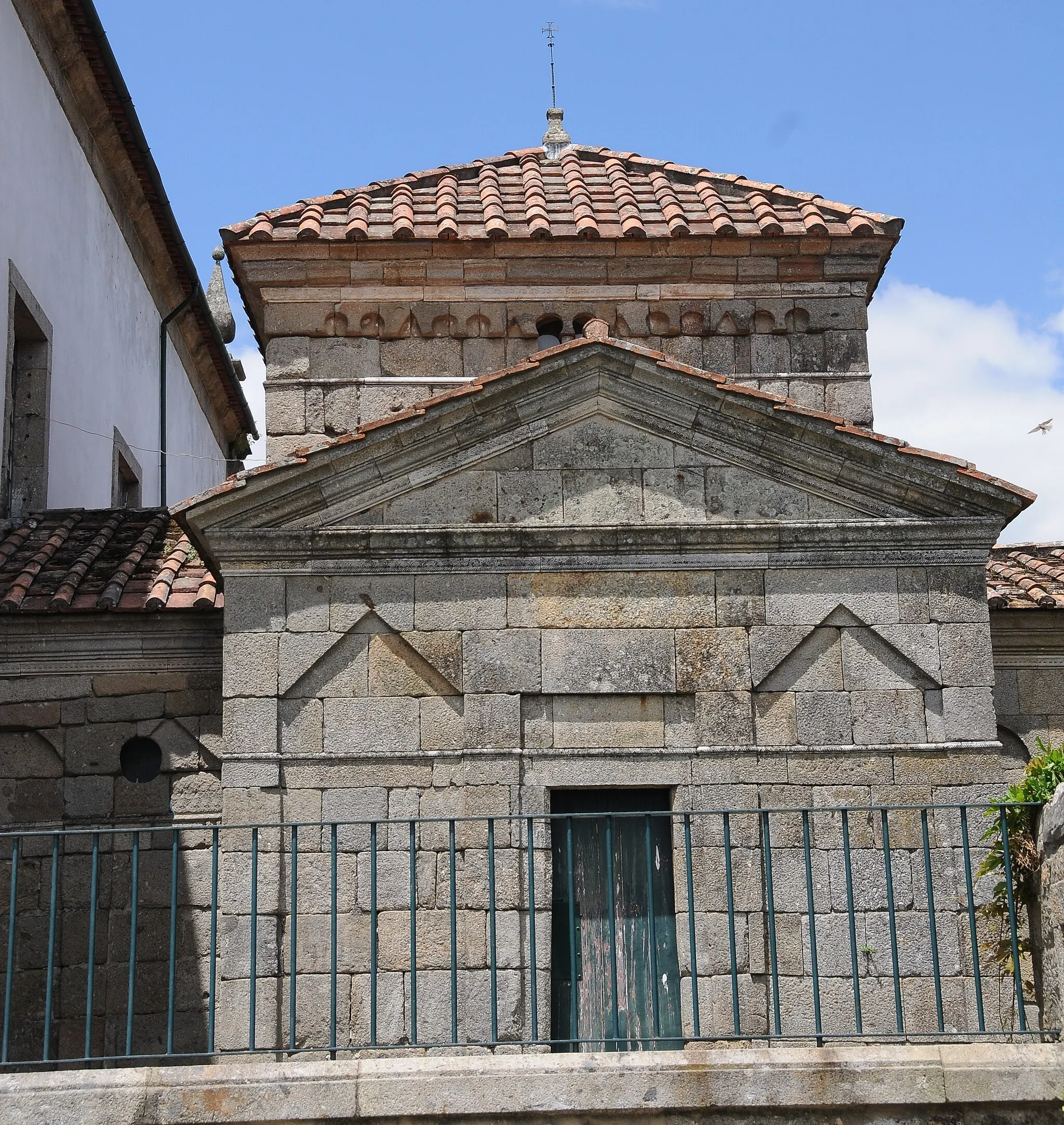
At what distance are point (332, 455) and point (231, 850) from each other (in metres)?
2.50

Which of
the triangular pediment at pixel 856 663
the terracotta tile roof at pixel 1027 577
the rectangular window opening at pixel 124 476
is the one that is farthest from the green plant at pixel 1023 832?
the rectangular window opening at pixel 124 476

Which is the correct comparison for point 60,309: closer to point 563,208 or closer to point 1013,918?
point 563,208

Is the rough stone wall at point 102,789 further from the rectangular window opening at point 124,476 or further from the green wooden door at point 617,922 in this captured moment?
the rectangular window opening at point 124,476

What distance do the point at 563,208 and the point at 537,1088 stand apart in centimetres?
937

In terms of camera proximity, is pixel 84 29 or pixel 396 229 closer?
pixel 396 229

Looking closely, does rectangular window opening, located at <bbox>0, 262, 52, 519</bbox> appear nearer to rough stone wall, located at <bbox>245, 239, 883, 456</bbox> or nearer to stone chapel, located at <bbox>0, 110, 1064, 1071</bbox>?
rough stone wall, located at <bbox>245, 239, 883, 456</bbox>

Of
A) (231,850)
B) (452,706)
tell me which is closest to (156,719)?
(231,850)

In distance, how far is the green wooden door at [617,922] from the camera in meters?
9.23

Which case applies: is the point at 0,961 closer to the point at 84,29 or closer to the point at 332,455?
the point at 332,455

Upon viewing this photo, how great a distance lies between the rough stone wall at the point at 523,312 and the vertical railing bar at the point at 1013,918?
695 cm

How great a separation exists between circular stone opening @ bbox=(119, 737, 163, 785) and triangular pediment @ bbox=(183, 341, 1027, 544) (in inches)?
77.5

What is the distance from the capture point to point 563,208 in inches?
537

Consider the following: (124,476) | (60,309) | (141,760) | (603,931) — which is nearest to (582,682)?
(603,931)

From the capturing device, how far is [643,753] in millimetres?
9570
